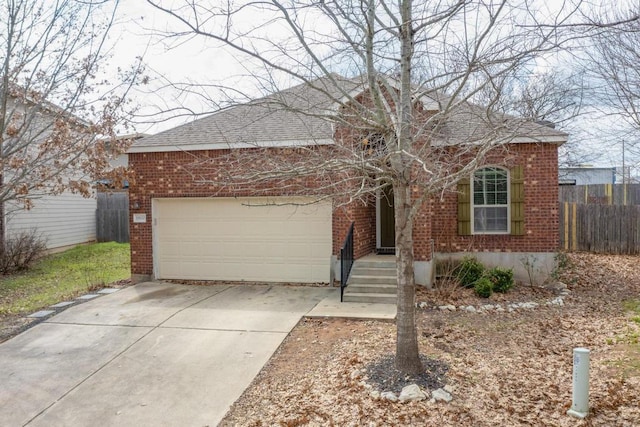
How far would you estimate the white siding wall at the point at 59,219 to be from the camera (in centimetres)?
1517

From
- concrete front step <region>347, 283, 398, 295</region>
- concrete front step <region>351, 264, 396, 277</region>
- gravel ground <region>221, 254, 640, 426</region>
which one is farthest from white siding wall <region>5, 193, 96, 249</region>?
gravel ground <region>221, 254, 640, 426</region>

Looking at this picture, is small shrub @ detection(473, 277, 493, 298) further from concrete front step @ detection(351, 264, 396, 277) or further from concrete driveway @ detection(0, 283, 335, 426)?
concrete driveway @ detection(0, 283, 335, 426)

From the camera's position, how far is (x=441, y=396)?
4500 millimetres

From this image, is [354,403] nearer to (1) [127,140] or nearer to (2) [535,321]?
(2) [535,321]

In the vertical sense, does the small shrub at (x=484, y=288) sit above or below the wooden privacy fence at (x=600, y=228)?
below

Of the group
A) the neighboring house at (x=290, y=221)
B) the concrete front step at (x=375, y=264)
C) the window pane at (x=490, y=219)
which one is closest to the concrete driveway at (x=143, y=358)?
the concrete front step at (x=375, y=264)

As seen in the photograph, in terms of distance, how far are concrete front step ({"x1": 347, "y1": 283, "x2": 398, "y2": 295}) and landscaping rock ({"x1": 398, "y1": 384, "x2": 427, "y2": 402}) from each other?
4174mm

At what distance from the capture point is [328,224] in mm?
10180

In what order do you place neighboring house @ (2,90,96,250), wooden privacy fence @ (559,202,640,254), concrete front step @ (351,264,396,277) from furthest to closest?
1. neighboring house @ (2,90,96,250)
2. wooden privacy fence @ (559,202,640,254)
3. concrete front step @ (351,264,396,277)

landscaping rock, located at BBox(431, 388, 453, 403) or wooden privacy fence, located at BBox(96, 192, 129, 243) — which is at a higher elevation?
wooden privacy fence, located at BBox(96, 192, 129, 243)

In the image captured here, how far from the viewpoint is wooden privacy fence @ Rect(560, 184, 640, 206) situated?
1938 centimetres

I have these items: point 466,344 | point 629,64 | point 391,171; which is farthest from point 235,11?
point 629,64

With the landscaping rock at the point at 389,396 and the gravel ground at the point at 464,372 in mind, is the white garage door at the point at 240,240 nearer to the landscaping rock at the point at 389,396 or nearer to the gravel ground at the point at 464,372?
the gravel ground at the point at 464,372

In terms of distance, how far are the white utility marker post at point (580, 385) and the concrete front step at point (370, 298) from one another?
4352mm
